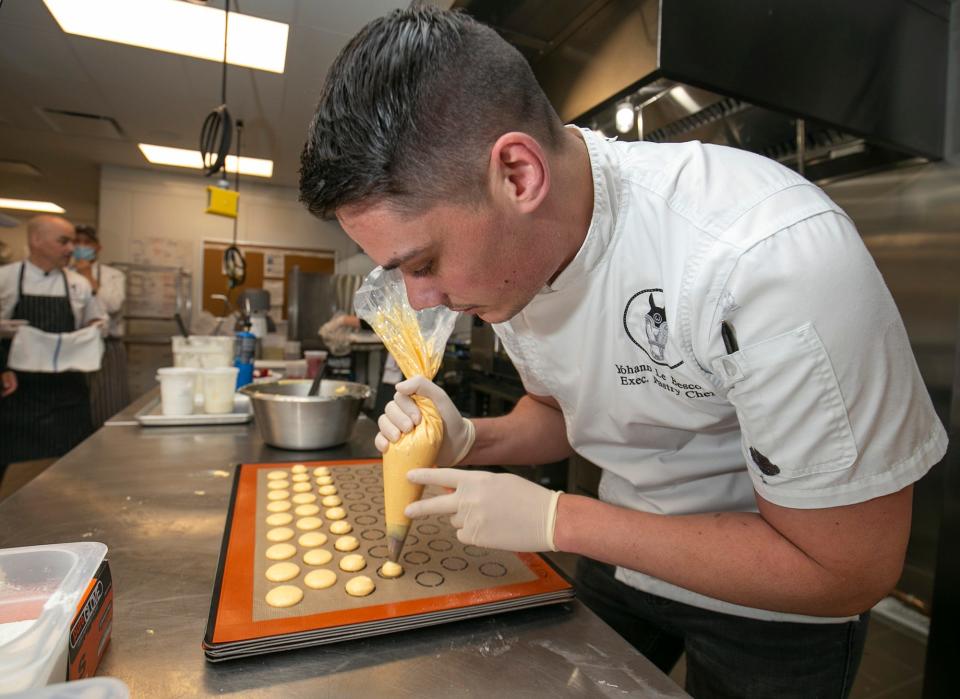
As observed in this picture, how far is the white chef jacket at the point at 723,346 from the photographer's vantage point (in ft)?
2.04

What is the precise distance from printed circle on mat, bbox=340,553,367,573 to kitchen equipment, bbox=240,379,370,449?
2.26 ft

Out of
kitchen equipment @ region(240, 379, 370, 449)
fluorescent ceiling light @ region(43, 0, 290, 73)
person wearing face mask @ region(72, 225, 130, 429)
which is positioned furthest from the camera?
person wearing face mask @ region(72, 225, 130, 429)

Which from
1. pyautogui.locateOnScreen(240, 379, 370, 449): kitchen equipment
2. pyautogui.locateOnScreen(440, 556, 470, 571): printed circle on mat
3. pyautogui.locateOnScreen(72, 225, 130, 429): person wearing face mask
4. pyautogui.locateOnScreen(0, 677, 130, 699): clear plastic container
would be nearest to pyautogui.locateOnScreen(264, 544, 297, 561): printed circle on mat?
pyautogui.locateOnScreen(440, 556, 470, 571): printed circle on mat

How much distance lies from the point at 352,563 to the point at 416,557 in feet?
0.33

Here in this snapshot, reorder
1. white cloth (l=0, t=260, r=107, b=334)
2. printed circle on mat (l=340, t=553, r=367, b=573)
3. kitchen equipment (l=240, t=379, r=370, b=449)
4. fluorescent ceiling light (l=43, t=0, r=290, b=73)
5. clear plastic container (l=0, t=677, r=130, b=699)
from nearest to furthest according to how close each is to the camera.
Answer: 1. clear plastic container (l=0, t=677, r=130, b=699)
2. printed circle on mat (l=340, t=553, r=367, b=573)
3. kitchen equipment (l=240, t=379, r=370, b=449)
4. fluorescent ceiling light (l=43, t=0, r=290, b=73)
5. white cloth (l=0, t=260, r=107, b=334)

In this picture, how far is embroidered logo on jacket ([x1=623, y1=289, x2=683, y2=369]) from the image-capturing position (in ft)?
2.59

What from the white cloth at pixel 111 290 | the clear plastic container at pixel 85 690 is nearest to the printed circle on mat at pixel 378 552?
the clear plastic container at pixel 85 690

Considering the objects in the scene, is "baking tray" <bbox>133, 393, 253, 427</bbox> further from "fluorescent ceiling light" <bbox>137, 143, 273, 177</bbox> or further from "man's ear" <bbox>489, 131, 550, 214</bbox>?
"fluorescent ceiling light" <bbox>137, 143, 273, 177</bbox>

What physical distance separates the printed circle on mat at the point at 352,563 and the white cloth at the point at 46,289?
3826 millimetres

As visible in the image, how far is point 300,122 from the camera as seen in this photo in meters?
4.46

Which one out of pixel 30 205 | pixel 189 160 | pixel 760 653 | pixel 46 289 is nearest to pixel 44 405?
pixel 46 289

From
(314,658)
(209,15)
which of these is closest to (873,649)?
(314,658)

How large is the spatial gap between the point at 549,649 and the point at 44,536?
2.82 ft

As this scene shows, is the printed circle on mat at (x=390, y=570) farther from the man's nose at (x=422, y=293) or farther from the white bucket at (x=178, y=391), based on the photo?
the white bucket at (x=178, y=391)
